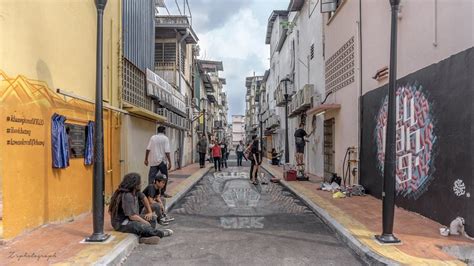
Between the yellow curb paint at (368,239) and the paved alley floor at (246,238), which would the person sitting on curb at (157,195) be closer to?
the paved alley floor at (246,238)

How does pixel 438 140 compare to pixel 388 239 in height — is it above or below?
above


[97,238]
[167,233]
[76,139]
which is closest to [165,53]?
[76,139]

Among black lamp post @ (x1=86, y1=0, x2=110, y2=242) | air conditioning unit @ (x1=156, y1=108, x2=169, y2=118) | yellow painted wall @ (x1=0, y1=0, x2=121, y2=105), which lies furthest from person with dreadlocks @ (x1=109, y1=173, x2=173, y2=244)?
air conditioning unit @ (x1=156, y1=108, x2=169, y2=118)

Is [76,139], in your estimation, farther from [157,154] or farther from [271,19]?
[271,19]

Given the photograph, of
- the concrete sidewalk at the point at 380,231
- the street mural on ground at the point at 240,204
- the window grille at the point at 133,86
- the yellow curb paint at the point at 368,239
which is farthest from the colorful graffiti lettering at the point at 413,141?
the window grille at the point at 133,86

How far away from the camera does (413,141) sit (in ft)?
27.7

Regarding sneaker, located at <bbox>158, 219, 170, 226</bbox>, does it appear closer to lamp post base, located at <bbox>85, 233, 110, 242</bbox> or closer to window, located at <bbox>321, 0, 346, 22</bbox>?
lamp post base, located at <bbox>85, 233, 110, 242</bbox>

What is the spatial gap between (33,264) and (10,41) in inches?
115

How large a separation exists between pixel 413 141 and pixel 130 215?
5.19m

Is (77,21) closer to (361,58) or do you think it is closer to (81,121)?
(81,121)

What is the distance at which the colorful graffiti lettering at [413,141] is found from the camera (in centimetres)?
785

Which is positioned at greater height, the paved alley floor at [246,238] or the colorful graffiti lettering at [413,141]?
the colorful graffiti lettering at [413,141]

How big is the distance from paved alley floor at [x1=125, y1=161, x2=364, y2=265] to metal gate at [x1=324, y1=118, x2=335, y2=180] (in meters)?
4.59

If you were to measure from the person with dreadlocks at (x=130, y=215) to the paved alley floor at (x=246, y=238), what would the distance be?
19 cm
